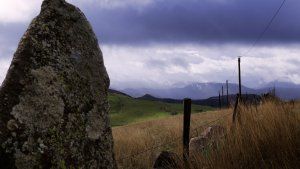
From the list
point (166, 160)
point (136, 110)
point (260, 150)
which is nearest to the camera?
point (260, 150)

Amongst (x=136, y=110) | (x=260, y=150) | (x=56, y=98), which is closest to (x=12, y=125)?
(x=56, y=98)

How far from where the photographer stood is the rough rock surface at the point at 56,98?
Result: 4.30 m

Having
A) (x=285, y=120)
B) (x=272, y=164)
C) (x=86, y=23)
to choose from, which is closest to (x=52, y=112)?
(x=86, y=23)

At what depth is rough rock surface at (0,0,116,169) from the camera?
4.30 metres

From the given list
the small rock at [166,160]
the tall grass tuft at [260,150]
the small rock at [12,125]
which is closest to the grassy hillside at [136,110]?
the small rock at [166,160]

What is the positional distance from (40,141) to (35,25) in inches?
50.0

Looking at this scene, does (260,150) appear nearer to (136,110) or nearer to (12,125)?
(12,125)

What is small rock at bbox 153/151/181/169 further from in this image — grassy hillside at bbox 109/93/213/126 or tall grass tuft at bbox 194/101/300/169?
grassy hillside at bbox 109/93/213/126

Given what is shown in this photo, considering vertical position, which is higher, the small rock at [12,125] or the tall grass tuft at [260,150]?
the small rock at [12,125]

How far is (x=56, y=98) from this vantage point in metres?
4.74

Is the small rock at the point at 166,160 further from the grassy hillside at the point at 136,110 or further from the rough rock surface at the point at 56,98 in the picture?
the grassy hillside at the point at 136,110

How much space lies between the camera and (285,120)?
743 centimetres

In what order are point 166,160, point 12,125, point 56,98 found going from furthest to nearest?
point 166,160, point 56,98, point 12,125

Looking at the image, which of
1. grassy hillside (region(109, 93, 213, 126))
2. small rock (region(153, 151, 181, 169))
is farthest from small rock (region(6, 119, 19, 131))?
grassy hillside (region(109, 93, 213, 126))
